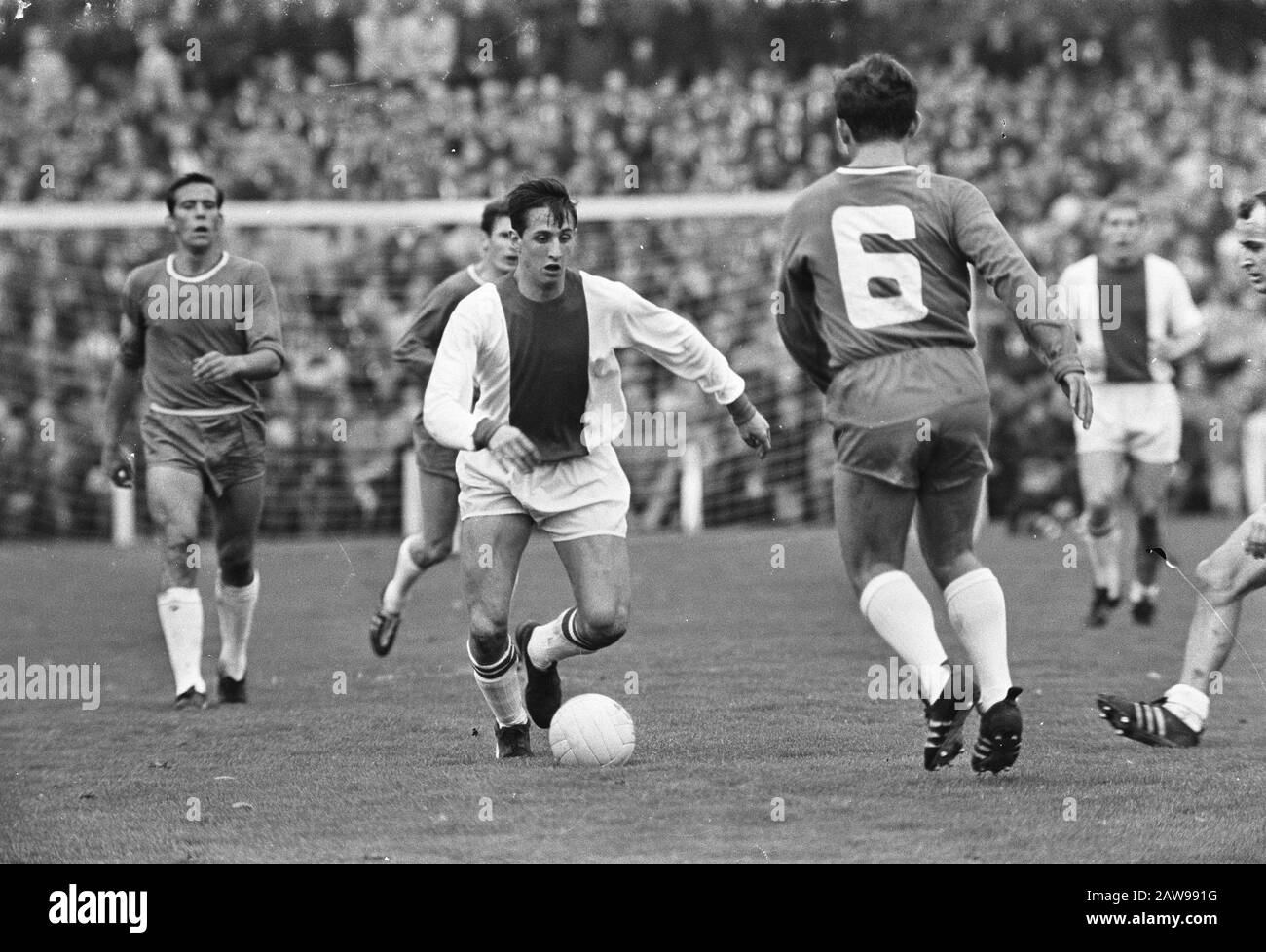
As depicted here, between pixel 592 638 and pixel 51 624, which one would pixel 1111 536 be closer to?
pixel 592 638

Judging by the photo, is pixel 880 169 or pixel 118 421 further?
pixel 118 421

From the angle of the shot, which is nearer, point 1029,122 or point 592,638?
point 592,638

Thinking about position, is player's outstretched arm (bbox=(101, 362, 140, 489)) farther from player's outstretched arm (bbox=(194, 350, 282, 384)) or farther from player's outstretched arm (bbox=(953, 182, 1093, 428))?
player's outstretched arm (bbox=(953, 182, 1093, 428))

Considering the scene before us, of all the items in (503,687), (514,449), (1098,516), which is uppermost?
(514,449)

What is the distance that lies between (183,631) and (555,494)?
2.67 m

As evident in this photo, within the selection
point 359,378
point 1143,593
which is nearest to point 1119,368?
point 1143,593

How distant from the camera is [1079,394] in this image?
21.6 feet

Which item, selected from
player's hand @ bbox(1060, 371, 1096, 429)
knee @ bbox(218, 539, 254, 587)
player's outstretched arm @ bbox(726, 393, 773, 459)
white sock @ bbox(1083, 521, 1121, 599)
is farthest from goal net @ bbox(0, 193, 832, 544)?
player's hand @ bbox(1060, 371, 1096, 429)

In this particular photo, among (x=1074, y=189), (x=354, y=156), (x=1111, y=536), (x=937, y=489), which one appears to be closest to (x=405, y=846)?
(x=937, y=489)

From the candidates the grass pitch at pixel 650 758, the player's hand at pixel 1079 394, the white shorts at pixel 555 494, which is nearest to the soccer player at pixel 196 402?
the grass pitch at pixel 650 758

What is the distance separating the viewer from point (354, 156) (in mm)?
17781

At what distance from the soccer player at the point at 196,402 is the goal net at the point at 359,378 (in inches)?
328

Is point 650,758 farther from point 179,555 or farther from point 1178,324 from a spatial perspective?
point 1178,324
